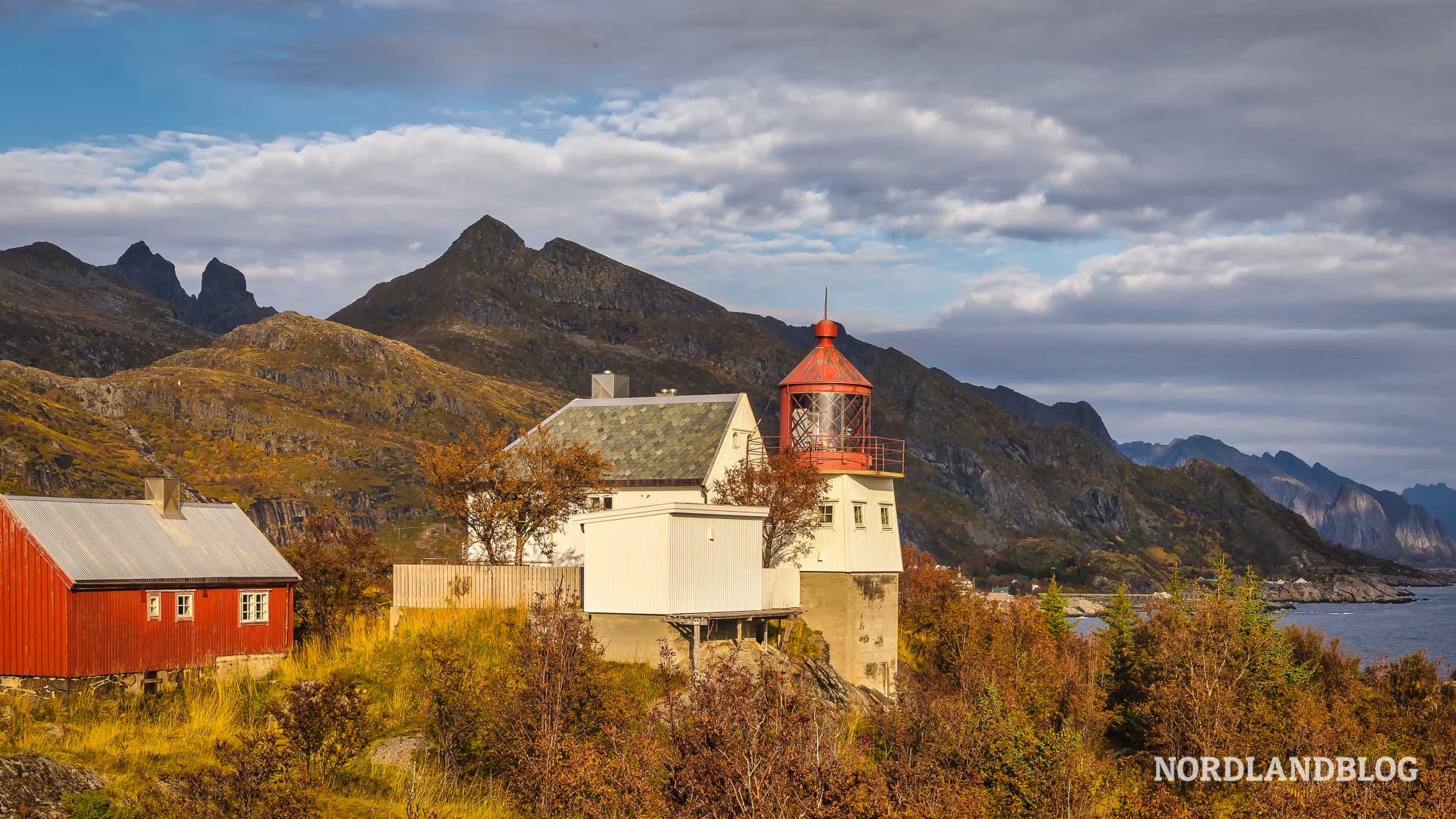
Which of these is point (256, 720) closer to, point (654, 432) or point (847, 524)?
point (654, 432)

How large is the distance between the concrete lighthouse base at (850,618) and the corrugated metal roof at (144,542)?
58.3 ft

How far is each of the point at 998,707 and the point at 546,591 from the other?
14.0 metres

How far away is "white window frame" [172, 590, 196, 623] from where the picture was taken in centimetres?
3678

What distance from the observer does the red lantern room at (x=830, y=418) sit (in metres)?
49.4

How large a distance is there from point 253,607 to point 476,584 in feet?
22.7

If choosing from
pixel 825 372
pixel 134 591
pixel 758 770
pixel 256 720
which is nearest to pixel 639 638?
pixel 256 720

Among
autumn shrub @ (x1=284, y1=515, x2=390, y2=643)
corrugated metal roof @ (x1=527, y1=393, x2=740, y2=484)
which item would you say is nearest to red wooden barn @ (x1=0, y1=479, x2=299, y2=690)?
autumn shrub @ (x1=284, y1=515, x2=390, y2=643)

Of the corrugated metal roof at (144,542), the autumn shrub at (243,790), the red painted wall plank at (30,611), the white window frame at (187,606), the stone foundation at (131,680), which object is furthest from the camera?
the white window frame at (187,606)

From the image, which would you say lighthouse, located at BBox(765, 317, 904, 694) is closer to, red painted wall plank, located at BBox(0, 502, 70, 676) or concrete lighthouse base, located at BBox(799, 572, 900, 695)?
concrete lighthouse base, located at BBox(799, 572, 900, 695)

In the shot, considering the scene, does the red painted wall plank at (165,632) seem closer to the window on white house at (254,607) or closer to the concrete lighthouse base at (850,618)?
the window on white house at (254,607)


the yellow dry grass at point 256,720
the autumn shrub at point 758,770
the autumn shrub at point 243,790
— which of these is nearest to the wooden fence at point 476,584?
the yellow dry grass at point 256,720

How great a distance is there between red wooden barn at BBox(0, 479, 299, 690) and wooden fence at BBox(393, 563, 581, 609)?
415cm

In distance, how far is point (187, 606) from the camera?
3722cm

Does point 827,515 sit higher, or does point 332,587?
point 827,515
